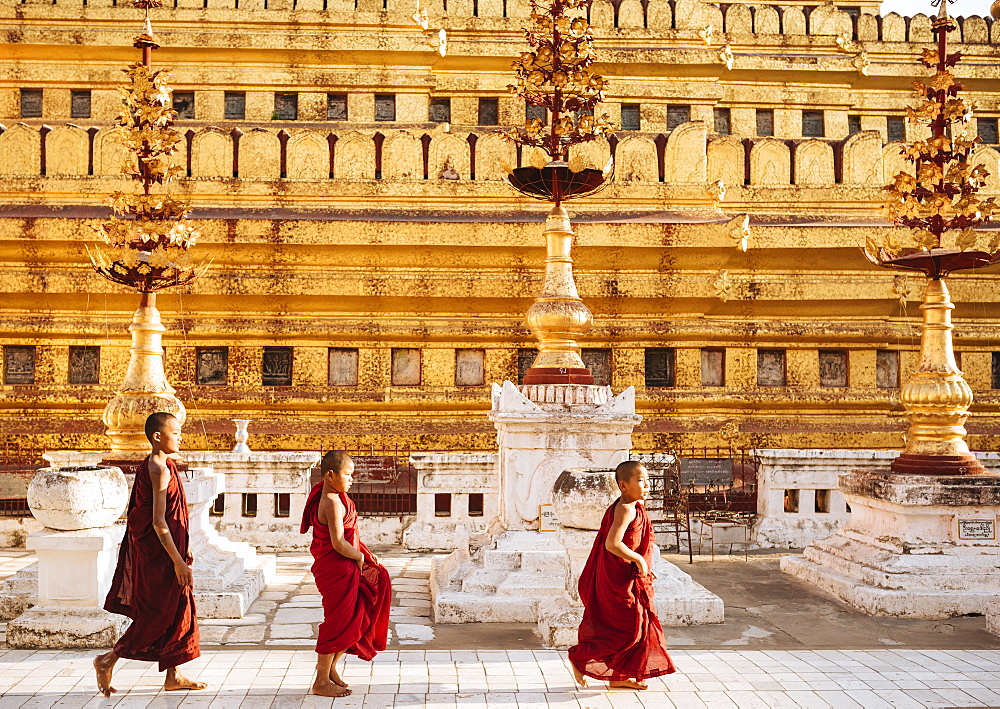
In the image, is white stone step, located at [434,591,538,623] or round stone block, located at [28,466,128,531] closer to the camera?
round stone block, located at [28,466,128,531]

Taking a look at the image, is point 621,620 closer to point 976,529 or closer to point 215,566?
point 215,566

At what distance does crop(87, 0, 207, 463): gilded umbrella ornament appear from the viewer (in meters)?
8.70

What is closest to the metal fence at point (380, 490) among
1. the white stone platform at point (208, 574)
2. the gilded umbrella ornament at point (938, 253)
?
the white stone platform at point (208, 574)

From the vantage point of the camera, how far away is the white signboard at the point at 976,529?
909cm

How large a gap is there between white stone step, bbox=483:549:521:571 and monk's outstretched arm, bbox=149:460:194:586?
3180mm

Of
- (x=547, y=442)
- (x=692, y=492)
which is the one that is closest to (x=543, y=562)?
(x=547, y=442)

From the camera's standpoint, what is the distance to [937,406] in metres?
9.43

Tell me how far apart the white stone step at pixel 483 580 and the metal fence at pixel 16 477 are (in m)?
6.00

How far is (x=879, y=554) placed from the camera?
9.23 m

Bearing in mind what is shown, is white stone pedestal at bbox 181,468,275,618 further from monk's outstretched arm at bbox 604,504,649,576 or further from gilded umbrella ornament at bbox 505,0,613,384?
monk's outstretched arm at bbox 604,504,649,576

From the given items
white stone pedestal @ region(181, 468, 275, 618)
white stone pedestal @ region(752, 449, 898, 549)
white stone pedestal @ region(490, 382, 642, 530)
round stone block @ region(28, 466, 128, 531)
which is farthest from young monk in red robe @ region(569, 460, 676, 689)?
white stone pedestal @ region(752, 449, 898, 549)

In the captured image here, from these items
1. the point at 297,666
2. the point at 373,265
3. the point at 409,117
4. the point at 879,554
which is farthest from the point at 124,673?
the point at 409,117

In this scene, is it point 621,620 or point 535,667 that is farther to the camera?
point 535,667

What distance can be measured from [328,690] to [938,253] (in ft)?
23.4
